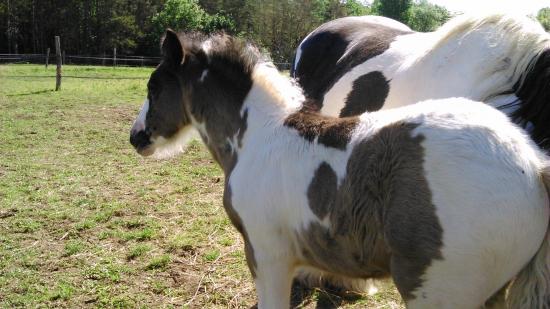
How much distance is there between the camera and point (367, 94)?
3.75m

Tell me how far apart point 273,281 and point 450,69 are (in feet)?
6.07

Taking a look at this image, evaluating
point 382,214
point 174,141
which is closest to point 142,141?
point 174,141

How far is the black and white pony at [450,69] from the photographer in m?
2.64

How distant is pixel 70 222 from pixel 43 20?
43287 millimetres

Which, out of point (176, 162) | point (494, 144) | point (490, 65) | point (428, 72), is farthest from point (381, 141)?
point (176, 162)

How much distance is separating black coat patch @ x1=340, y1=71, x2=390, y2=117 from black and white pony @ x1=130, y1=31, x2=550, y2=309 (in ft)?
3.28

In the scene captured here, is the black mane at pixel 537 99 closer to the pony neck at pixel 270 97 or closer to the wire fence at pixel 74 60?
the pony neck at pixel 270 97

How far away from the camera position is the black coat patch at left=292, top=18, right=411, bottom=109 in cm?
420

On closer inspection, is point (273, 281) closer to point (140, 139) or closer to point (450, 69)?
point (140, 139)

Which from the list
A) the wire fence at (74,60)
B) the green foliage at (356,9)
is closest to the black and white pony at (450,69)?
the wire fence at (74,60)

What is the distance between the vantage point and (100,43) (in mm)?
42094

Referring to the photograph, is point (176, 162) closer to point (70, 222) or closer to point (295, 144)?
point (70, 222)

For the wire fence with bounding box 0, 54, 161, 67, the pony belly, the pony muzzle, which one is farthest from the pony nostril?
the wire fence with bounding box 0, 54, 161, 67

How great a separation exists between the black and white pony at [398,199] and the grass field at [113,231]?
790 millimetres
